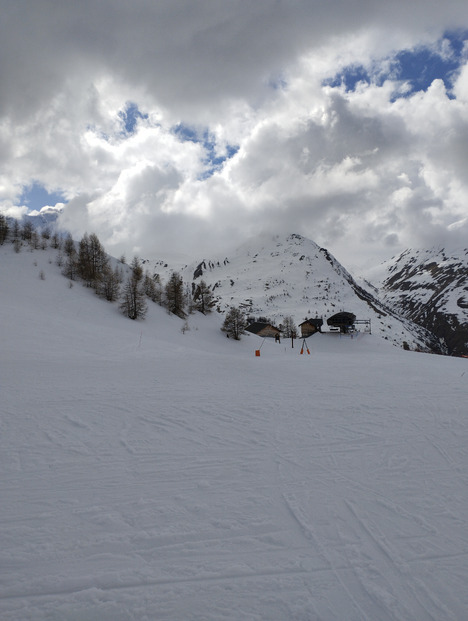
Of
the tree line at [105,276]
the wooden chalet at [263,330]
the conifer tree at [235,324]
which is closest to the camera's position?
the tree line at [105,276]

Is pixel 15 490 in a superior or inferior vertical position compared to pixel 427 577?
inferior

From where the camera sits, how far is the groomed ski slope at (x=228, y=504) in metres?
3.46

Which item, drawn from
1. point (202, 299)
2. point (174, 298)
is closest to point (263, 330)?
point (202, 299)

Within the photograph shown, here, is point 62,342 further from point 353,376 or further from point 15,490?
point 353,376

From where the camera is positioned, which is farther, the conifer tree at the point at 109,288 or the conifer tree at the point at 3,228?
the conifer tree at the point at 3,228

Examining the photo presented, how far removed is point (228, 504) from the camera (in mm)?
4973

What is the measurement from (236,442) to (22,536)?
4.38 metres

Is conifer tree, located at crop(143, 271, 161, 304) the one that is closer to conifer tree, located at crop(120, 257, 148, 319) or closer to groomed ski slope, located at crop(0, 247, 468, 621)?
conifer tree, located at crop(120, 257, 148, 319)

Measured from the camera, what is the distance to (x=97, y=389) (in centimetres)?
1100

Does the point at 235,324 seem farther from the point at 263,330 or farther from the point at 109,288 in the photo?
the point at 263,330

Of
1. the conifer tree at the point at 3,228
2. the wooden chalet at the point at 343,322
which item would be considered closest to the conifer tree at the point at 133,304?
the conifer tree at the point at 3,228

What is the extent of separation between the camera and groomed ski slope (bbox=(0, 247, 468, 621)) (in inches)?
136

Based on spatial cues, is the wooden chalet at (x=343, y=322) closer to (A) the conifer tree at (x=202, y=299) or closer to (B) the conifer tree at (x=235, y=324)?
(B) the conifer tree at (x=235, y=324)

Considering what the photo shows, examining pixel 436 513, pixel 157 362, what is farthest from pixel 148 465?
pixel 157 362
